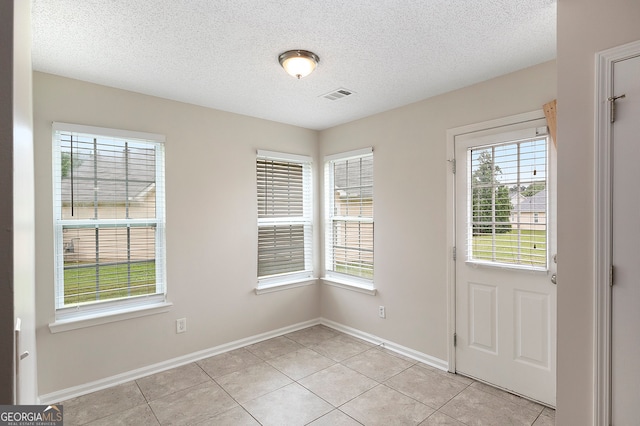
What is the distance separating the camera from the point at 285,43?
2131 mm

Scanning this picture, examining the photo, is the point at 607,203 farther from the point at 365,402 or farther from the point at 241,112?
the point at 241,112

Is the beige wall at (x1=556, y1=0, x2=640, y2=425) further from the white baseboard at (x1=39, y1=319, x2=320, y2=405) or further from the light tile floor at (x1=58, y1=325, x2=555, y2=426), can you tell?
the white baseboard at (x1=39, y1=319, x2=320, y2=405)

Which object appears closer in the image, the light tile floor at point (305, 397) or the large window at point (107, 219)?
the light tile floor at point (305, 397)

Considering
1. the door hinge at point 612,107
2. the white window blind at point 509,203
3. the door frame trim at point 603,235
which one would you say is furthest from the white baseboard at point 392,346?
the door hinge at point 612,107

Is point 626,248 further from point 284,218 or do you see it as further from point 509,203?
point 284,218

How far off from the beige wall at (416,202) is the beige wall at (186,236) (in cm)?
108

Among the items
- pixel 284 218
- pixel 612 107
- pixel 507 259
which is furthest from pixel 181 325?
pixel 612 107

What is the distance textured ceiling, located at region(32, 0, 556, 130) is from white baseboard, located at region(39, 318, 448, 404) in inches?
98.9

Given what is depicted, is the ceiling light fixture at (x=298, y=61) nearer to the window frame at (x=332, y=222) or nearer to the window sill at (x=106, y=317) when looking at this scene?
the window frame at (x=332, y=222)

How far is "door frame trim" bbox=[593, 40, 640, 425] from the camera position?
1609 mm

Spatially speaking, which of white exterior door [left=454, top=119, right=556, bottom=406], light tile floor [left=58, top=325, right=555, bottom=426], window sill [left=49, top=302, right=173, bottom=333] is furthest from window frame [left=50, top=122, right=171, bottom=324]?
white exterior door [left=454, top=119, right=556, bottom=406]

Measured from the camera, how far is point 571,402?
68.6 inches

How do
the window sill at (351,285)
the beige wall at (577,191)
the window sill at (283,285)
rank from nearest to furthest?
the beige wall at (577,191)
the window sill at (351,285)
the window sill at (283,285)

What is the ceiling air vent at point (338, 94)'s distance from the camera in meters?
2.97
